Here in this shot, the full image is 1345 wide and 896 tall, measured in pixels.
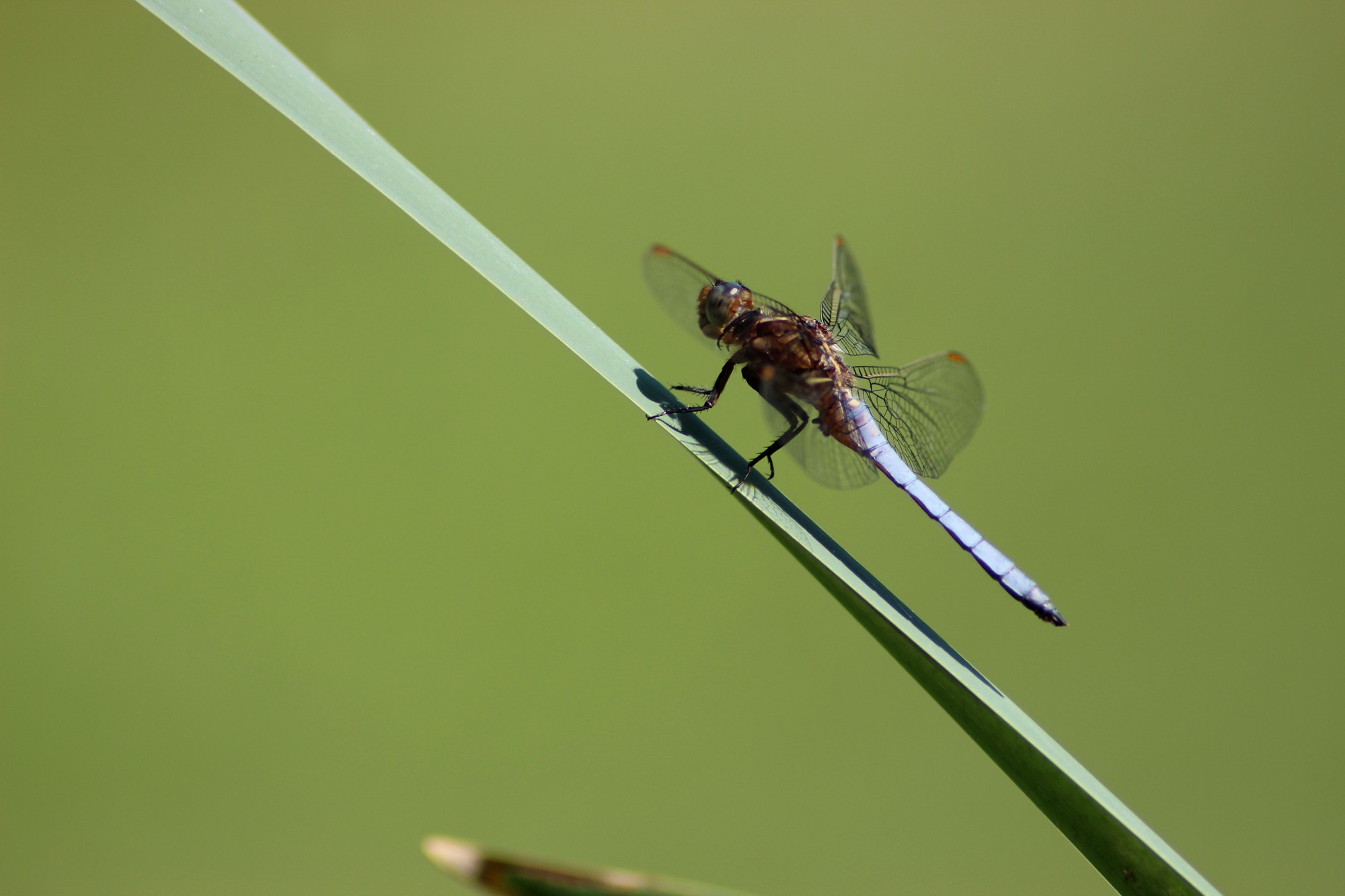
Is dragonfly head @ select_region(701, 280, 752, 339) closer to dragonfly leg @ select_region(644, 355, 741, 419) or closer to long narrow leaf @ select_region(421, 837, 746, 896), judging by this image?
dragonfly leg @ select_region(644, 355, 741, 419)

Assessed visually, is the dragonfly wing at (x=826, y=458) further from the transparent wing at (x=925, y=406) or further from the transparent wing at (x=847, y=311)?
the transparent wing at (x=847, y=311)

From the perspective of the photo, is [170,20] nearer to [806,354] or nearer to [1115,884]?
[806,354]

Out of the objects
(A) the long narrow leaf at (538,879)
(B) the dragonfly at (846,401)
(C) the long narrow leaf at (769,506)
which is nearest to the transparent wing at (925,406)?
(B) the dragonfly at (846,401)

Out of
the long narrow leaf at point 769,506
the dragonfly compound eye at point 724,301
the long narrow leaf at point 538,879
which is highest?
the dragonfly compound eye at point 724,301

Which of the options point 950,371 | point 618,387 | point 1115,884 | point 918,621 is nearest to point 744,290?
point 950,371

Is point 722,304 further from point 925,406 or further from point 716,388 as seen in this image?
point 925,406

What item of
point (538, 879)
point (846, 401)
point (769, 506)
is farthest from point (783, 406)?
point (538, 879)

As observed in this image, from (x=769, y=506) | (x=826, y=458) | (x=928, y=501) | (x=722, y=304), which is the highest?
(x=722, y=304)
